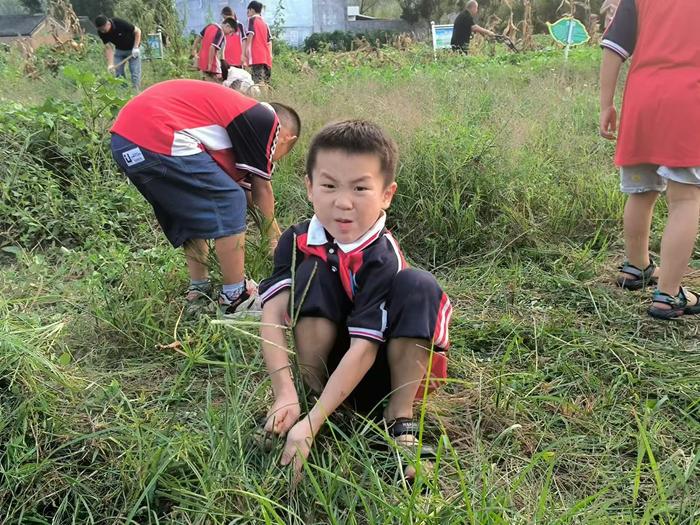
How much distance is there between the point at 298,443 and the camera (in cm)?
126

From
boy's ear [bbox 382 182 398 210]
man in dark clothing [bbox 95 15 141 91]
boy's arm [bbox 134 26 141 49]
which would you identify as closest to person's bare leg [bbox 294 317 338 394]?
boy's ear [bbox 382 182 398 210]

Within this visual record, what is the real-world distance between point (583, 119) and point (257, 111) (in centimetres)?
308

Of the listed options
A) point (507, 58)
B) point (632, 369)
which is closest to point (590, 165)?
point (632, 369)

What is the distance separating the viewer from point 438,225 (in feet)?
9.36

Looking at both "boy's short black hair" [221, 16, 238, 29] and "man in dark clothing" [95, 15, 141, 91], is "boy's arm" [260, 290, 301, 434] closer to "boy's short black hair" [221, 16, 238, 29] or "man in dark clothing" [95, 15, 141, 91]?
"man in dark clothing" [95, 15, 141, 91]

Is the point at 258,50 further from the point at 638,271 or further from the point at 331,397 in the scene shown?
the point at 331,397

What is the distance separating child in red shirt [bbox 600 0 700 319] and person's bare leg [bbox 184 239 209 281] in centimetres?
171

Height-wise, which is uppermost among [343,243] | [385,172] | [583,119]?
[385,172]

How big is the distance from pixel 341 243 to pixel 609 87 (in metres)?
1.50

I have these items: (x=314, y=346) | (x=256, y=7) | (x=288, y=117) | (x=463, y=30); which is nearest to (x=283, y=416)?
(x=314, y=346)

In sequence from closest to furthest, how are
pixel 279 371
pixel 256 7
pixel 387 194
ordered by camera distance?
pixel 279 371
pixel 387 194
pixel 256 7

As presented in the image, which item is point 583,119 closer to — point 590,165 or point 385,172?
point 590,165

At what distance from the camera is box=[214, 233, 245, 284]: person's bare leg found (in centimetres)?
226

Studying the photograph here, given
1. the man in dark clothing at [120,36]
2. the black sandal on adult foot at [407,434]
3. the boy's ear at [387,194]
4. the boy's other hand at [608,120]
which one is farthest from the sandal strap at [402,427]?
the man in dark clothing at [120,36]
